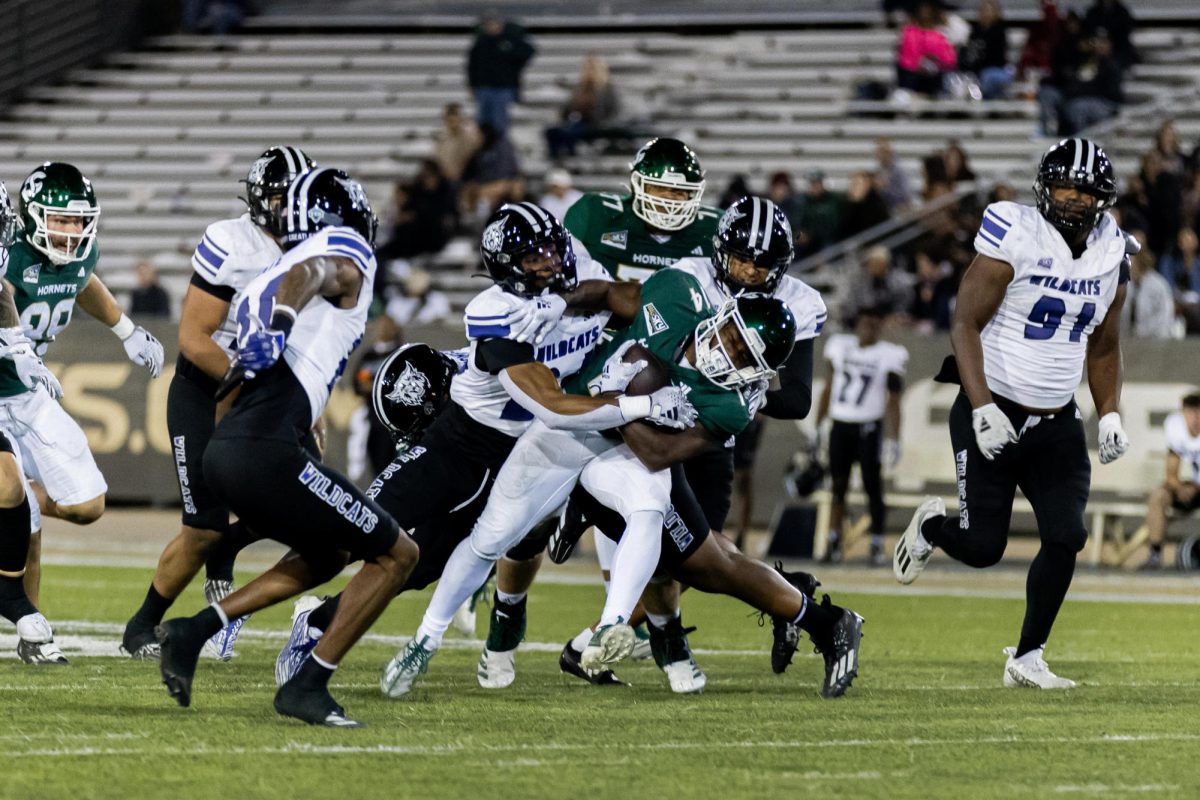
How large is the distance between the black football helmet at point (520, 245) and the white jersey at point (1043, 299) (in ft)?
5.40

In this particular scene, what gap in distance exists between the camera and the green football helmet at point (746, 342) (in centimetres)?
A: 619

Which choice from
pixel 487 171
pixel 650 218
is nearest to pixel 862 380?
pixel 487 171

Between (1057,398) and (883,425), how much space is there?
20.3 ft

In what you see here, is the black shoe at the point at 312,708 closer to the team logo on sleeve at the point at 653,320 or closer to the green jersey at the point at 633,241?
the team logo on sleeve at the point at 653,320

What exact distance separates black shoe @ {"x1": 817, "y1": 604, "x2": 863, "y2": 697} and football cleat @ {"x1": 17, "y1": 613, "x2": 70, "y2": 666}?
269cm

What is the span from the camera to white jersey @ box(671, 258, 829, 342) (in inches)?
265

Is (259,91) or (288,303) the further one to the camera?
(259,91)

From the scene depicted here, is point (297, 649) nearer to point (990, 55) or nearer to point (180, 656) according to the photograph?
point (180, 656)

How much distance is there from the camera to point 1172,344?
43.5 ft

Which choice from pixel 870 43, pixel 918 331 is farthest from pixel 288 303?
pixel 870 43

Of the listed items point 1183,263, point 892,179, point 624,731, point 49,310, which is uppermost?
point 49,310

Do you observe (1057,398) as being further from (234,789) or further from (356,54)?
(356,54)

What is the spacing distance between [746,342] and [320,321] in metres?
1.43

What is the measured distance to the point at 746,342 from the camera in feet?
20.3
